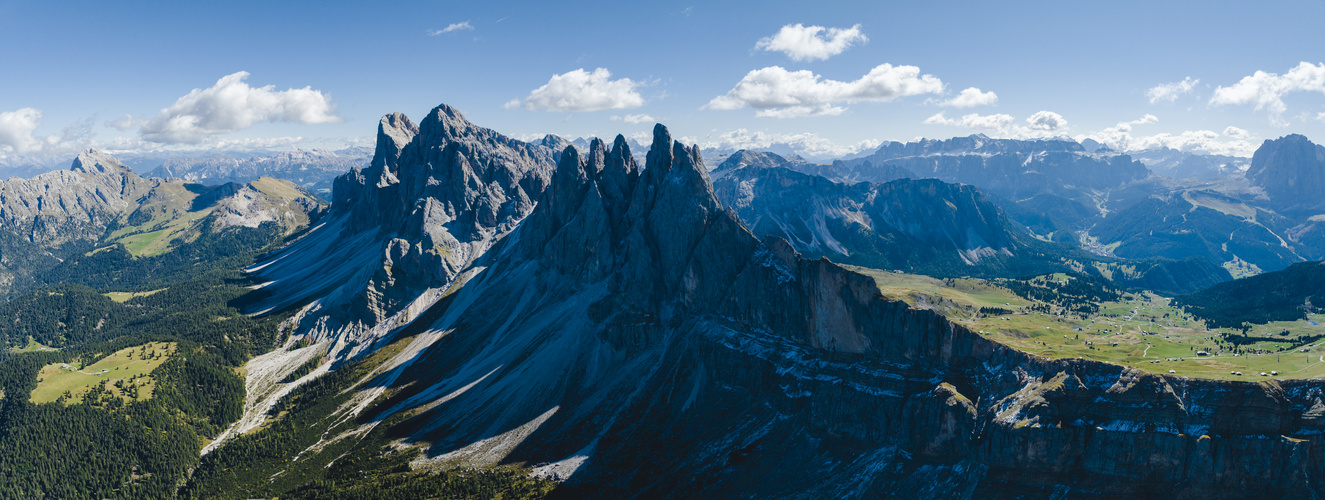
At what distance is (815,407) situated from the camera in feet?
455

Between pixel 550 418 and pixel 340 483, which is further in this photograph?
pixel 550 418

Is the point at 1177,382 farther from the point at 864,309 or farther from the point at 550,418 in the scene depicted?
the point at 550,418

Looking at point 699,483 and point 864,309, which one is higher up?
point 864,309

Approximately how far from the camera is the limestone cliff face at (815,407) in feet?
320

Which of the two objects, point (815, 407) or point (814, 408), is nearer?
point (815, 407)

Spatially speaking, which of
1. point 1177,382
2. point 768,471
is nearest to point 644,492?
point 768,471

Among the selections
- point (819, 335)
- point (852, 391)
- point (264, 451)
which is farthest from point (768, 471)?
point (264, 451)

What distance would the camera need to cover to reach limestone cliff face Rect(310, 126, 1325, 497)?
97625mm

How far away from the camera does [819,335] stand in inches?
5837

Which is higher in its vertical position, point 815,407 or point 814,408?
point 815,407

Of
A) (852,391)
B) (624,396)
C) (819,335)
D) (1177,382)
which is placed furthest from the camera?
(624,396)

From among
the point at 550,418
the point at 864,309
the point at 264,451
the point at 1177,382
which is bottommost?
the point at 264,451

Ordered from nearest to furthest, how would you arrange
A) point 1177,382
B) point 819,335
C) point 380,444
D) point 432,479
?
point 1177,382, point 819,335, point 432,479, point 380,444

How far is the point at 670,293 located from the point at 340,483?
368 ft
